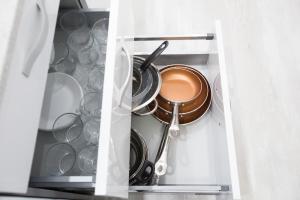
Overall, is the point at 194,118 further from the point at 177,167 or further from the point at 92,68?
the point at 92,68

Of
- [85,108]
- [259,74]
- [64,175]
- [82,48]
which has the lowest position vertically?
[64,175]

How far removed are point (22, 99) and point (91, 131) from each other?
1.15ft

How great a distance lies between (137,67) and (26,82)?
67 centimetres

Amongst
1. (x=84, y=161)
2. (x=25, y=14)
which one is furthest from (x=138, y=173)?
(x=25, y=14)

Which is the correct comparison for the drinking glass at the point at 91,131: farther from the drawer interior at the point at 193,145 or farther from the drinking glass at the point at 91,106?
the drawer interior at the point at 193,145

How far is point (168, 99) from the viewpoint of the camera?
1185 millimetres

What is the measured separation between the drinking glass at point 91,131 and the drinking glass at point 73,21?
1.15ft

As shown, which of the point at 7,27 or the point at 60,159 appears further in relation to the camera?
the point at 60,159

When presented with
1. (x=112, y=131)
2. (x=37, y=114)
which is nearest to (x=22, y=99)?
(x=37, y=114)

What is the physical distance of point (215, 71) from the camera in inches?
44.4

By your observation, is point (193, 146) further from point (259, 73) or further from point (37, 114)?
point (37, 114)

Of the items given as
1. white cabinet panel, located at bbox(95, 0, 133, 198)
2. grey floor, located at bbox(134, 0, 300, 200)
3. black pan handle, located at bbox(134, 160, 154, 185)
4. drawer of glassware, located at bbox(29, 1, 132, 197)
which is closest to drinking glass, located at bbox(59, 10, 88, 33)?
drawer of glassware, located at bbox(29, 1, 132, 197)

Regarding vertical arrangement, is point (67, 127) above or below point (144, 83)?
below

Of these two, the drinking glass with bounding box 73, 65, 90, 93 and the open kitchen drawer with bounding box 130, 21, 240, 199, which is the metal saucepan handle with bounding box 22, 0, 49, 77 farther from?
the open kitchen drawer with bounding box 130, 21, 240, 199
